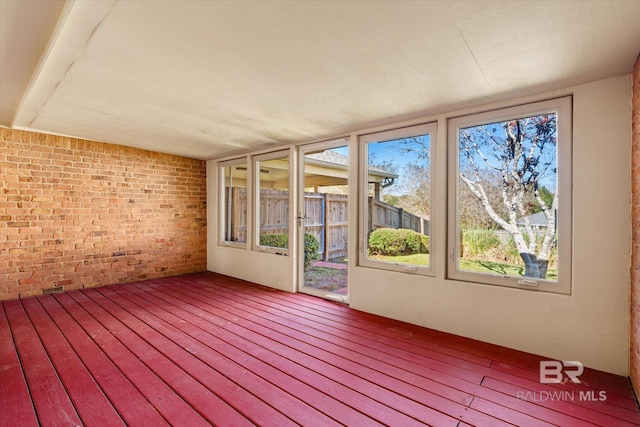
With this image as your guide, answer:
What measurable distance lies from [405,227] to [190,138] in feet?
10.2

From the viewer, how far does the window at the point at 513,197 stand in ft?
Answer: 8.37

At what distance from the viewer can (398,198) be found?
3574 mm

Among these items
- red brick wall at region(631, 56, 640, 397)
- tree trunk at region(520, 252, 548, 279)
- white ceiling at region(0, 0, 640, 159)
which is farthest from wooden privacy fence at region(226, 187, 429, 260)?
red brick wall at region(631, 56, 640, 397)

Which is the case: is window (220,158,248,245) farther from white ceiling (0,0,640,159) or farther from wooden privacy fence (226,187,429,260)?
white ceiling (0,0,640,159)

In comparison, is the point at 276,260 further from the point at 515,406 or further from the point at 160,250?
the point at 515,406

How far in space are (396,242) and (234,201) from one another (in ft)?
10.6

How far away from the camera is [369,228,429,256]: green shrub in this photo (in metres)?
3.37

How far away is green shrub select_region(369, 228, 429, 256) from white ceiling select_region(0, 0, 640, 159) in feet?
4.21

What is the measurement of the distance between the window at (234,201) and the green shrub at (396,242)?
102 inches

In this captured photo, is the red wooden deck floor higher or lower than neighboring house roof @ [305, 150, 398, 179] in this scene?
lower

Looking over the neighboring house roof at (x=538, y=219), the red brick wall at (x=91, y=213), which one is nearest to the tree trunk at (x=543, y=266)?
the neighboring house roof at (x=538, y=219)

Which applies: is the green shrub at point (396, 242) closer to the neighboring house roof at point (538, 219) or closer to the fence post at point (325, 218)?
the neighboring house roof at point (538, 219)

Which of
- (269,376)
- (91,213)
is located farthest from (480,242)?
(91,213)

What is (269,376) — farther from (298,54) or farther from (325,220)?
(325,220)
